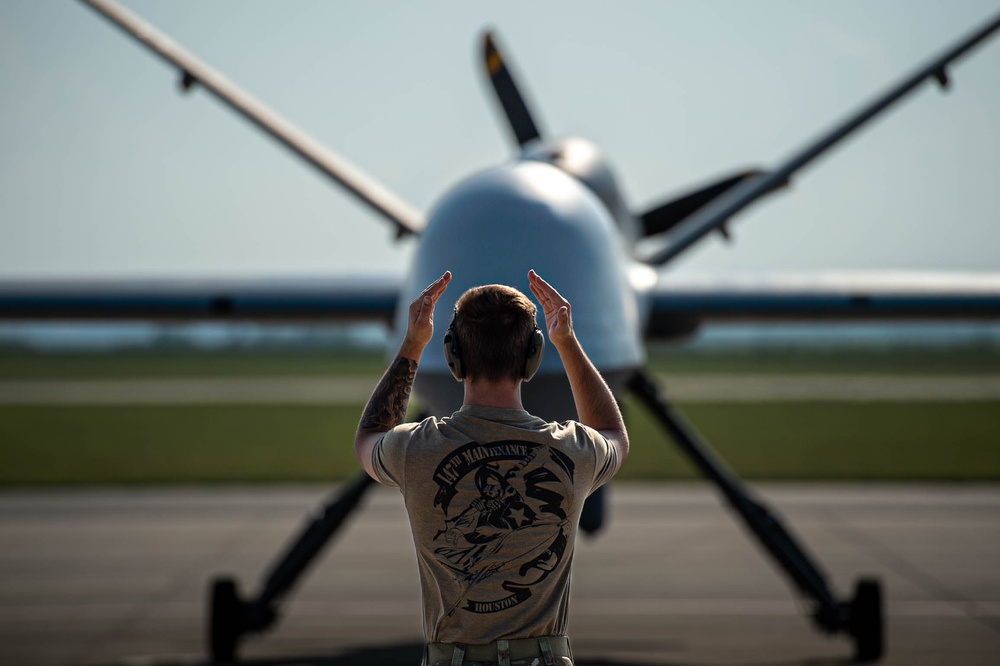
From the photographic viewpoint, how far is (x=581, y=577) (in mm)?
10078

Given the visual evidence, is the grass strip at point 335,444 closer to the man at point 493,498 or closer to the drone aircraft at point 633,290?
the drone aircraft at point 633,290

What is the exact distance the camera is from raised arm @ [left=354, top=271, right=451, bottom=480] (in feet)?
8.42

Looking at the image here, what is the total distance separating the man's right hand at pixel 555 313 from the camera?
8.35 feet

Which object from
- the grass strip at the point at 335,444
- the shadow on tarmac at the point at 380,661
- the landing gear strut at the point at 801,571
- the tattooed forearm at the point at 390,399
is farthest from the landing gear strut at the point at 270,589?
the grass strip at the point at 335,444

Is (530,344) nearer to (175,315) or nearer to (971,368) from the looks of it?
(175,315)

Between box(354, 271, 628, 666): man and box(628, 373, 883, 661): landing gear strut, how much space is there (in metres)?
4.61

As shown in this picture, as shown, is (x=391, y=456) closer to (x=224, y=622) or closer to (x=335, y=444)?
(x=224, y=622)

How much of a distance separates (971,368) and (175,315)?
230 feet

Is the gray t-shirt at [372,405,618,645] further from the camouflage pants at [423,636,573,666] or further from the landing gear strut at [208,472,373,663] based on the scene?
the landing gear strut at [208,472,373,663]

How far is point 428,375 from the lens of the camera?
434 cm

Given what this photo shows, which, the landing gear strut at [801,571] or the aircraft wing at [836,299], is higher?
the aircraft wing at [836,299]

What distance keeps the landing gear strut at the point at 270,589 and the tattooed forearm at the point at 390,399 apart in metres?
4.27

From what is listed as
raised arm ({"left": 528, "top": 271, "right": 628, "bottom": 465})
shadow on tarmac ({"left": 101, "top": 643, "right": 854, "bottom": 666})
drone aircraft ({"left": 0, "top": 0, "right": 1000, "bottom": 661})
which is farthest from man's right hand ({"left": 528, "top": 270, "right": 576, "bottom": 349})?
shadow on tarmac ({"left": 101, "top": 643, "right": 854, "bottom": 666})

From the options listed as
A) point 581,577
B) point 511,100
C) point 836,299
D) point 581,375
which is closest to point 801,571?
point 836,299
